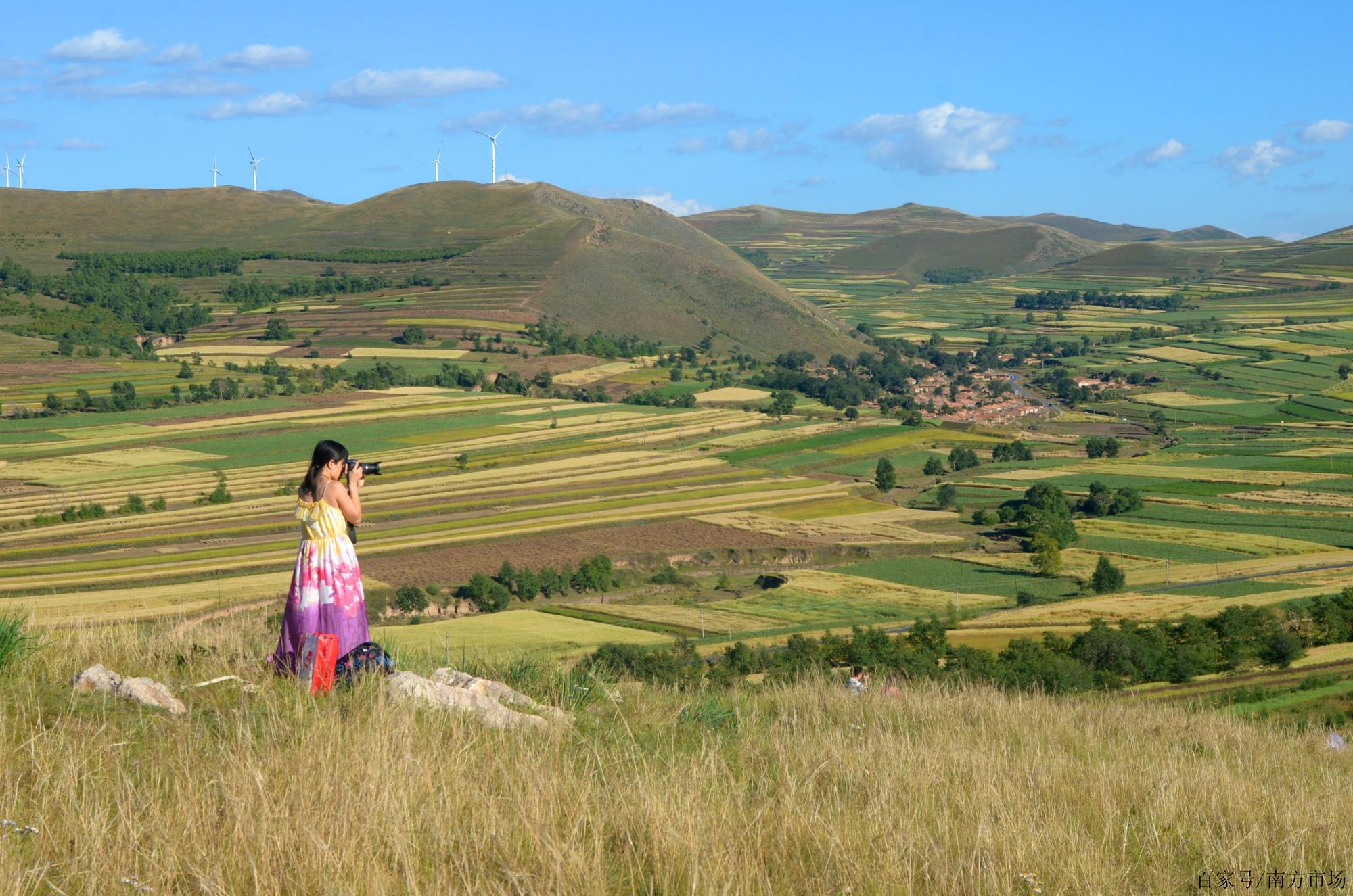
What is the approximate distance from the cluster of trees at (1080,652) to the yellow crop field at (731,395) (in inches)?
2650

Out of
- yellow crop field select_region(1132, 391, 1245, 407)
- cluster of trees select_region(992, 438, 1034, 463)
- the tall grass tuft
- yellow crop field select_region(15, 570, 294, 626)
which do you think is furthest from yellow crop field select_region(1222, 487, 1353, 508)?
the tall grass tuft

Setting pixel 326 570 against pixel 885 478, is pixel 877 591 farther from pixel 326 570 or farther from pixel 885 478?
pixel 326 570

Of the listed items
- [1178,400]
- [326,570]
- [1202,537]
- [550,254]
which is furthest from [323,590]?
[550,254]

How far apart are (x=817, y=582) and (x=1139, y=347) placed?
11080 centimetres

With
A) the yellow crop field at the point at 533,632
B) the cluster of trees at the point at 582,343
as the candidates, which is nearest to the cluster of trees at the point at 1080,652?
the yellow crop field at the point at 533,632

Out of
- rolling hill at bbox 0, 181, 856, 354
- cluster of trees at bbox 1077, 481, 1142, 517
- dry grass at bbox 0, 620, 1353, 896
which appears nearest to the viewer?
dry grass at bbox 0, 620, 1353, 896

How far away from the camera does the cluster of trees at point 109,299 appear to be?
128 m

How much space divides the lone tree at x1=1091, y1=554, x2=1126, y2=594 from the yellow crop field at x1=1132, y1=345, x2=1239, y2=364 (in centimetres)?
9087

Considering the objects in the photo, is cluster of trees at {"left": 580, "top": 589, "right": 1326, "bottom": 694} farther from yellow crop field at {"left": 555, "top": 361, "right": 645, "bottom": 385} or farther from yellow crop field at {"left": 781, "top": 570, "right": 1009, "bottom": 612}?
yellow crop field at {"left": 555, "top": 361, "right": 645, "bottom": 385}

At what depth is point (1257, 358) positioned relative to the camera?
134125 millimetres

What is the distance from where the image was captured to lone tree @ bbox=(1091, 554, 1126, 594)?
51625 millimetres

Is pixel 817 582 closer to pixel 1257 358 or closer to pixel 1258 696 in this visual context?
pixel 1258 696

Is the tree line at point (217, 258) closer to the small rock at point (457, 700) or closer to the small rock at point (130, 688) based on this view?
the small rock at point (130, 688)

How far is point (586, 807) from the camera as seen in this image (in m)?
5.16
